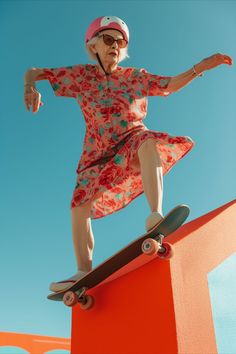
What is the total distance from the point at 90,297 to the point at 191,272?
2.23ft

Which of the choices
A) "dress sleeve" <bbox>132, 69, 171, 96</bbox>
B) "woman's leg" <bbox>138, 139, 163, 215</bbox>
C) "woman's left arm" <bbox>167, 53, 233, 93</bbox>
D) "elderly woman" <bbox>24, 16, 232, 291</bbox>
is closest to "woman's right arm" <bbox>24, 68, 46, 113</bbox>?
"elderly woman" <bbox>24, 16, 232, 291</bbox>

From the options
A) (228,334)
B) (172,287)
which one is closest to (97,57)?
(172,287)

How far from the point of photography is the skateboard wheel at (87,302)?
2.41m

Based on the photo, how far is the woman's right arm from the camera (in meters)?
2.79

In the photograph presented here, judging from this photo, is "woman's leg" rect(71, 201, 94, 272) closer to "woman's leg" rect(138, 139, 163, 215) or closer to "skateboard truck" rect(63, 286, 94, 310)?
"skateboard truck" rect(63, 286, 94, 310)

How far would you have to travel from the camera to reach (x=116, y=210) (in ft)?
9.67

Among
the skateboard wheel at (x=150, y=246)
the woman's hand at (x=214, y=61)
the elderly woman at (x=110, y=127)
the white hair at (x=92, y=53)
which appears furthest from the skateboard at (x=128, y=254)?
the white hair at (x=92, y=53)

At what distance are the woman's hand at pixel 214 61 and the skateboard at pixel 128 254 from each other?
116 centimetres

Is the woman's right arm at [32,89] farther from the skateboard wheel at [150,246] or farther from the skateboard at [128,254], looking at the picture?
the skateboard wheel at [150,246]

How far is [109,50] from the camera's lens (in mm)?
2986

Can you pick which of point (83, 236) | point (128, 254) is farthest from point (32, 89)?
point (128, 254)

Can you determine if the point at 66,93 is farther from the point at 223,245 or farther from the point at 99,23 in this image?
the point at 223,245

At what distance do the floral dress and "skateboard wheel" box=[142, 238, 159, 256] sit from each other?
2.44 ft

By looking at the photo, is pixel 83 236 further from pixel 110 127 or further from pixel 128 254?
pixel 110 127
